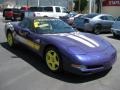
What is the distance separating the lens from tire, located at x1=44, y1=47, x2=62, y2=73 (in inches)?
261

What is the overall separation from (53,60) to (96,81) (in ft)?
3.96

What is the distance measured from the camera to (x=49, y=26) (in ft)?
26.4

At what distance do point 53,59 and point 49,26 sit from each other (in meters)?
1.49

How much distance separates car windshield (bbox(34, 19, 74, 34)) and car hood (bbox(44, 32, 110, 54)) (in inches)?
15.6

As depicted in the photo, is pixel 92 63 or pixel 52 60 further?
pixel 52 60

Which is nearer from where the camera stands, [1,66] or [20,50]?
[1,66]

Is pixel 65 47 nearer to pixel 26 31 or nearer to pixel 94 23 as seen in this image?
pixel 26 31

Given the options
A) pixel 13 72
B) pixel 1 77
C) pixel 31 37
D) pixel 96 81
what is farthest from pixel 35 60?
pixel 96 81

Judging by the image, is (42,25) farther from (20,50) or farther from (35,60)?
(20,50)

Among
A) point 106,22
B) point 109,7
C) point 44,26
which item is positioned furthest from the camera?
point 109,7

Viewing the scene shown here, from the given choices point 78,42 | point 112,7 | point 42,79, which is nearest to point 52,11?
point 112,7

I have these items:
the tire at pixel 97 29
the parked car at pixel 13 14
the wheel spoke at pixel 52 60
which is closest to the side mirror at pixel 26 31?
the wheel spoke at pixel 52 60

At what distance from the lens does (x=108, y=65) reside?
257 inches

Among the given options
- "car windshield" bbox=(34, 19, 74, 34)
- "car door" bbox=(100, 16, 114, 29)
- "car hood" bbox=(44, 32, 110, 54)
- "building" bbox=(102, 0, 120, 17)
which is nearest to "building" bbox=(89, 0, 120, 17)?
"building" bbox=(102, 0, 120, 17)
